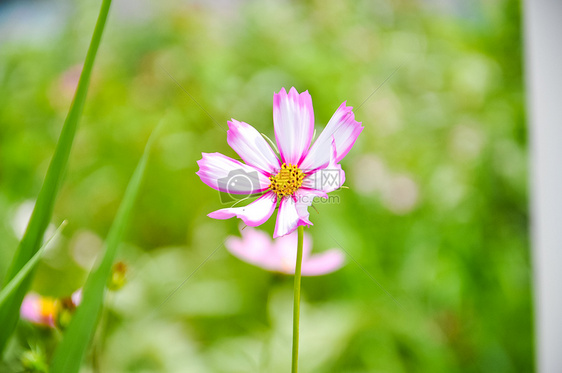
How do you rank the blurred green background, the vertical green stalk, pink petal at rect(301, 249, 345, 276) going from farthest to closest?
1. the blurred green background
2. pink petal at rect(301, 249, 345, 276)
3. the vertical green stalk

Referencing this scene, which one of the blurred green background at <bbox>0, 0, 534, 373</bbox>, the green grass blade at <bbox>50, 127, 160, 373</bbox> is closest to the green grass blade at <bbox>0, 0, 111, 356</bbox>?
the green grass blade at <bbox>50, 127, 160, 373</bbox>

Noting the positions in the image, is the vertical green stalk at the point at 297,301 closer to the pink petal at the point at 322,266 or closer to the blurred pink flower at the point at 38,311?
the pink petal at the point at 322,266

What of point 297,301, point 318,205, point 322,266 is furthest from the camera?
point 318,205

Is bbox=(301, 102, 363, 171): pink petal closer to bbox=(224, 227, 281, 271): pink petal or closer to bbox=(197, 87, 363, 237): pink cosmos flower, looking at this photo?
bbox=(197, 87, 363, 237): pink cosmos flower

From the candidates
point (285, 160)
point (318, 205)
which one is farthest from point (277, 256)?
point (318, 205)

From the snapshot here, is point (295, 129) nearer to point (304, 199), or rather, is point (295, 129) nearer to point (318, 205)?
point (304, 199)

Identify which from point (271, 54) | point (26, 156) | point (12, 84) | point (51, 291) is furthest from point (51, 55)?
point (51, 291)

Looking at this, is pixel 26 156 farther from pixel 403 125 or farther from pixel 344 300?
pixel 403 125
